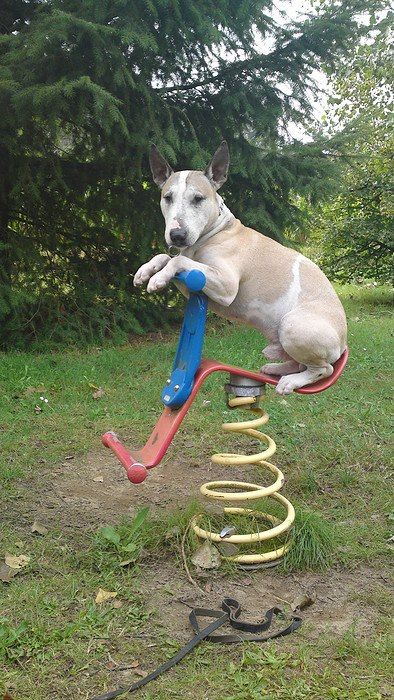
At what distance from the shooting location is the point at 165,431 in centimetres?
304

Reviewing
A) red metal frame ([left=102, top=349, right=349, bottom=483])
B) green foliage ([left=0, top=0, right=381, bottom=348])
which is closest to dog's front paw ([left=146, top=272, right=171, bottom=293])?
red metal frame ([left=102, top=349, right=349, bottom=483])

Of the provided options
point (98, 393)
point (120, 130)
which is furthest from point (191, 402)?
point (120, 130)

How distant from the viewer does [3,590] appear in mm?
2816

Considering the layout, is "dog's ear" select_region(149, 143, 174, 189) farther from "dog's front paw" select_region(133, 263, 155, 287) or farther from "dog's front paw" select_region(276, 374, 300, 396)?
"dog's front paw" select_region(276, 374, 300, 396)

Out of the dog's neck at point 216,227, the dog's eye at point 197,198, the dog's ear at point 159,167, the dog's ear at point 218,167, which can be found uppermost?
the dog's ear at point 159,167

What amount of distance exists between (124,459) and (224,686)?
1.09 m

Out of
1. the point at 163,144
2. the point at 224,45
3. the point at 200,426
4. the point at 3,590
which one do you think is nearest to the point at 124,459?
the point at 3,590

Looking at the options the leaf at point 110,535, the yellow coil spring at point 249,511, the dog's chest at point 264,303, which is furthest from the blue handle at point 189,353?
the leaf at point 110,535

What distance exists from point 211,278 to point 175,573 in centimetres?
138

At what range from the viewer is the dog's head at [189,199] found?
9.33 feet

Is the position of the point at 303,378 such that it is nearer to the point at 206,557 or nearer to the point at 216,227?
the point at 216,227

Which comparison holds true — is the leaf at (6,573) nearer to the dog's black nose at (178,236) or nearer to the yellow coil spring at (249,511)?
the yellow coil spring at (249,511)

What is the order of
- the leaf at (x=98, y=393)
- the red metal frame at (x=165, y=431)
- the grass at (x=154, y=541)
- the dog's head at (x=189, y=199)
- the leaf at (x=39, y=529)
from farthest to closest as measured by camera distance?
the leaf at (x=98, y=393)
the leaf at (x=39, y=529)
the red metal frame at (x=165, y=431)
the dog's head at (x=189, y=199)
the grass at (x=154, y=541)

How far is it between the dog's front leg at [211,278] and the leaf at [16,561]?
4.64 feet
